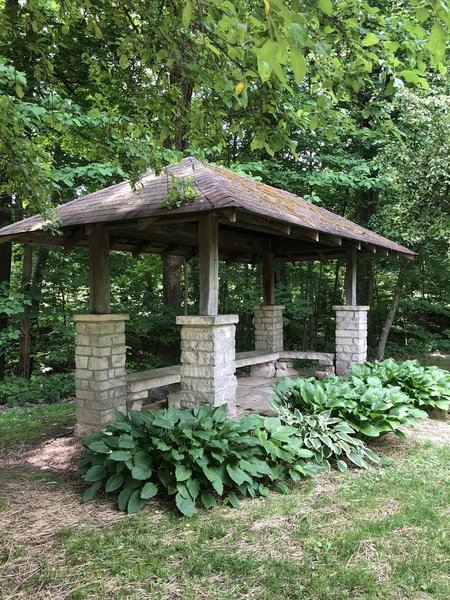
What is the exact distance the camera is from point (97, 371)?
17.4 feet

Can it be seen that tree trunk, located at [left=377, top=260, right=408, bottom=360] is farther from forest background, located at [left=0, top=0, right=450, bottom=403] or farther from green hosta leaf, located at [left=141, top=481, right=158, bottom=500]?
green hosta leaf, located at [left=141, top=481, right=158, bottom=500]

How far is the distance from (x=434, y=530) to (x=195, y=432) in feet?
6.40

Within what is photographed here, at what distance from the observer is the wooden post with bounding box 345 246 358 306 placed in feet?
27.2

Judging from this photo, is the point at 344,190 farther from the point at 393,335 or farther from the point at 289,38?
the point at 289,38

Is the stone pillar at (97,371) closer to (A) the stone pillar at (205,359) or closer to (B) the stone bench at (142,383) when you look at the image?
(B) the stone bench at (142,383)

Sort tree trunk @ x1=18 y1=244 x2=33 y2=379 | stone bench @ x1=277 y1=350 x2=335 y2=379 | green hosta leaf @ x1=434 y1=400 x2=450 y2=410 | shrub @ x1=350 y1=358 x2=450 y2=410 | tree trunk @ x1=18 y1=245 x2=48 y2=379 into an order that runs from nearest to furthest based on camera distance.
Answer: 1. green hosta leaf @ x1=434 y1=400 x2=450 y2=410
2. shrub @ x1=350 y1=358 x2=450 y2=410
3. stone bench @ x1=277 y1=350 x2=335 y2=379
4. tree trunk @ x1=18 y1=245 x2=48 y2=379
5. tree trunk @ x1=18 y1=244 x2=33 y2=379

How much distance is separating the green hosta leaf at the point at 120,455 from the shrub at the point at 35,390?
527 centimetres

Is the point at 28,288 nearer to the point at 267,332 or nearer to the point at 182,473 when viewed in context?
the point at 267,332

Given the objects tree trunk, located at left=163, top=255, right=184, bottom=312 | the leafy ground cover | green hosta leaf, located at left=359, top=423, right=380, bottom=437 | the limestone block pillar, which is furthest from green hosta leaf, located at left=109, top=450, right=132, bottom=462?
tree trunk, located at left=163, top=255, right=184, bottom=312

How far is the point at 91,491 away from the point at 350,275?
20.2 ft

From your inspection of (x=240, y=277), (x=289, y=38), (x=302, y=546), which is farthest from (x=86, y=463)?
(x=240, y=277)

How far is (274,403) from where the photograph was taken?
5148 mm

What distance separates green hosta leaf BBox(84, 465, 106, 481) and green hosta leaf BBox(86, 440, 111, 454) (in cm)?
14

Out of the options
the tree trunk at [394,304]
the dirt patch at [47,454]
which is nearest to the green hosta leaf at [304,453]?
the dirt patch at [47,454]
